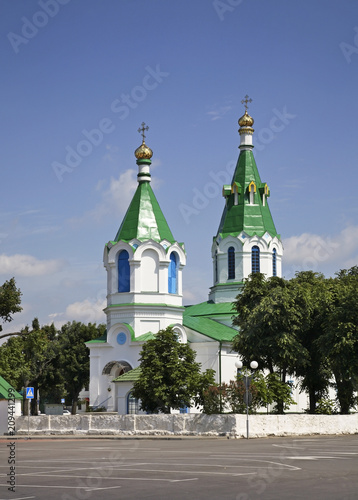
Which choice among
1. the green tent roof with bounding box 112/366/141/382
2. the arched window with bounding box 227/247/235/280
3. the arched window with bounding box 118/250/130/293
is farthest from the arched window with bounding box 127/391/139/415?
the arched window with bounding box 227/247/235/280

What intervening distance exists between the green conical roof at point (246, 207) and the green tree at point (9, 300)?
67.5ft

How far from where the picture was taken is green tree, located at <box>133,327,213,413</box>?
1414 inches

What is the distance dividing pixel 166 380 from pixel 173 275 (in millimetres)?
13508

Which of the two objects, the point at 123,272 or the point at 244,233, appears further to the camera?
the point at 244,233

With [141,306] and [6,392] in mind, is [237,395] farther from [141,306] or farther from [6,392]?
[141,306]

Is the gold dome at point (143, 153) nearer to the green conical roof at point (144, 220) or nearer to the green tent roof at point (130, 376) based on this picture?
the green conical roof at point (144, 220)

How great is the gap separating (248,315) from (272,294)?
74.9 inches

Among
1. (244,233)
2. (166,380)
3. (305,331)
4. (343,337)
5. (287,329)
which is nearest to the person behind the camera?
(343,337)

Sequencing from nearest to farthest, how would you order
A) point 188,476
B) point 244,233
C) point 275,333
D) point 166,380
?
point 188,476, point 166,380, point 275,333, point 244,233

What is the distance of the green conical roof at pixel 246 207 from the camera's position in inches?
2226

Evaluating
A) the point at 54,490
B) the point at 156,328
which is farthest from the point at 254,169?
the point at 54,490

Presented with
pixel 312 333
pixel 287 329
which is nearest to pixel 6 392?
pixel 287 329

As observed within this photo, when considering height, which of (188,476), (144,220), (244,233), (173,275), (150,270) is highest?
(244,233)

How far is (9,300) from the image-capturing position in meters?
39.9
